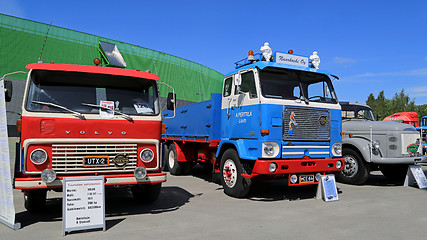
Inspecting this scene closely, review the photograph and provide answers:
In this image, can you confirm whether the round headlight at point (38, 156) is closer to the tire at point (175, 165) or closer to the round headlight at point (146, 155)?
the round headlight at point (146, 155)

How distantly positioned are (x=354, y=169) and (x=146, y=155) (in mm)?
6131

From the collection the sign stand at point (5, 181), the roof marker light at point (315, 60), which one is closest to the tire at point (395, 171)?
the roof marker light at point (315, 60)

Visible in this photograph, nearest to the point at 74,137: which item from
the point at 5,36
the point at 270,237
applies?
the point at 270,237

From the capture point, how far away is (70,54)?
30266 millimetres

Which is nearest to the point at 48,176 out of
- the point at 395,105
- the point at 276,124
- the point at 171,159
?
the point at 276,124

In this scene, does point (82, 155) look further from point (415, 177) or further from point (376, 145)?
point (415, 177)

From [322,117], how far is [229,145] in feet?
6.97

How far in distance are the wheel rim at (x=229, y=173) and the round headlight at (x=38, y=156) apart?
12.2 ft

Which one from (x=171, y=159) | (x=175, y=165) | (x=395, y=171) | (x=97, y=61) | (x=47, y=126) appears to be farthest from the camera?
(x=171, y=159)

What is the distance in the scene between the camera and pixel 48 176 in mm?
4773

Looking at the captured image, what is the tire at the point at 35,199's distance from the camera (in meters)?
5.54

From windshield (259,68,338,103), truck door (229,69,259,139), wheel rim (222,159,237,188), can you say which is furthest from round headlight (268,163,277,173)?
windshield (259,68,338,103)

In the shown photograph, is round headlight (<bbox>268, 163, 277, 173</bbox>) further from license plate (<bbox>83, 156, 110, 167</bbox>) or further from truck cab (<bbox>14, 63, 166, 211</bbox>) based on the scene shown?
A: license plate (<bbox>83, 156, 110, 167</bbox>)

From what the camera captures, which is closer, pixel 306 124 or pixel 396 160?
pixel 306 124
